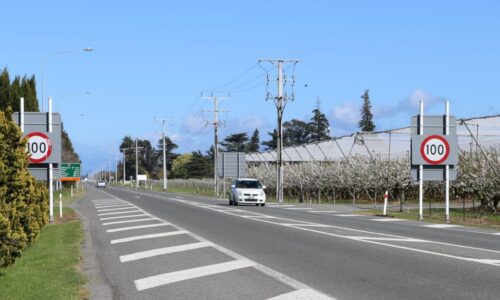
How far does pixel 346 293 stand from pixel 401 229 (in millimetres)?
13509

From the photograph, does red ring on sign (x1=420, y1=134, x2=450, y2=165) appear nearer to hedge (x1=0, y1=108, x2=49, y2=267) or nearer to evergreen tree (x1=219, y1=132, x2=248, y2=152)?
hedge (x1=0, y1=108, x2=49, y2=267)

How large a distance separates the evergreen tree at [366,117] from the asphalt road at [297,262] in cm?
11286

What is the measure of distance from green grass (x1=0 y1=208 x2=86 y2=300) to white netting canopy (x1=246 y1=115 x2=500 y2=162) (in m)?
33.3

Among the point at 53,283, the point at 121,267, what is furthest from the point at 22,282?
the point at 121,267

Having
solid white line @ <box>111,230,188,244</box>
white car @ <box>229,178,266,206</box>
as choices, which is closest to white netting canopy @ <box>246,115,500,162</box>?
white car @ <box>229,178,266,206</box>

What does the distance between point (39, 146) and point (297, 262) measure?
1478 cm

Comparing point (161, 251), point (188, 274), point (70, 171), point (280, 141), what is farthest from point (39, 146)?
point (70, 171)

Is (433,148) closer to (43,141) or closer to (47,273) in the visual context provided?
(43,141)

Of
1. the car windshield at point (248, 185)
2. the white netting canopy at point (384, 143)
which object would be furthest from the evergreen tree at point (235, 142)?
the car windshield at point (248, 185)

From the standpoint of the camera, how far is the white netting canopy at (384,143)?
157 feet

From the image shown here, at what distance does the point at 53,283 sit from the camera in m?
11.1

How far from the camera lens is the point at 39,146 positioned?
83.1 ft

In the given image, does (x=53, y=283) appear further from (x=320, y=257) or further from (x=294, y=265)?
(x=320, y=257)

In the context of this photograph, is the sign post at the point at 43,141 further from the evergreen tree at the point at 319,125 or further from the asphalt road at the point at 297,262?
the evergreen tree at the point at 319,125
